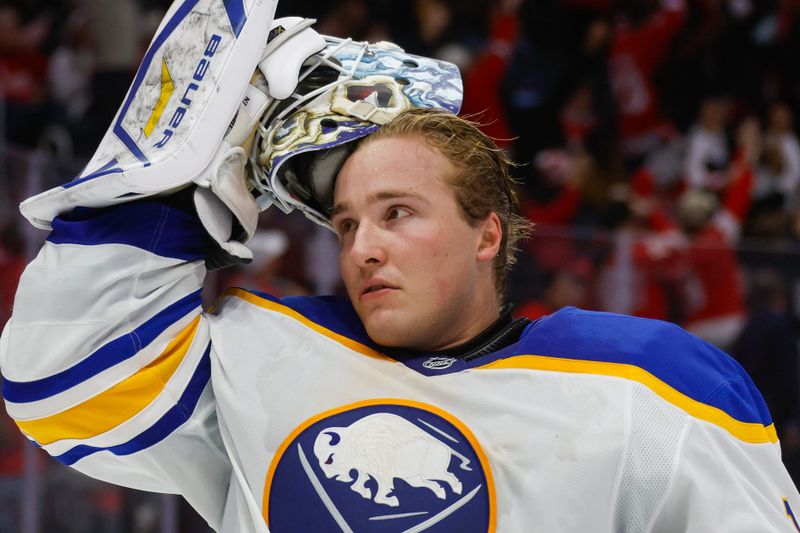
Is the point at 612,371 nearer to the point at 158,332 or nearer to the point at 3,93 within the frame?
the point at 158,332

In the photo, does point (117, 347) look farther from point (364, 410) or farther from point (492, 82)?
point (492, 82)

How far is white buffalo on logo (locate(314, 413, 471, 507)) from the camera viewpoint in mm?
1612

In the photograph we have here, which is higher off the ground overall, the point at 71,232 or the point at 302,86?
the point at 302,86

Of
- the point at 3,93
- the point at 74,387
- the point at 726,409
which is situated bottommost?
the point at 3,93

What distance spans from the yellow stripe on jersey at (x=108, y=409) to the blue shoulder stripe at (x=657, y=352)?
1.69 ft

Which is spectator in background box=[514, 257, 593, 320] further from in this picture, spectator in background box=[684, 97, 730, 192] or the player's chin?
the player's chin

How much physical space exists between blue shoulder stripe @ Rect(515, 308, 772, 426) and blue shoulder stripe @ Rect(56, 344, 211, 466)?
19.0 inches

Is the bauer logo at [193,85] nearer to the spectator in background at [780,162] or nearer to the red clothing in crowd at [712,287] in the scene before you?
the red clothing in crowd at [712,287]

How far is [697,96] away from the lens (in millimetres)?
5934

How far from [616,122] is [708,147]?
1.48 feet

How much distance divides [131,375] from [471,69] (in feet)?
13.0

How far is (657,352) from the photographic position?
166 cm

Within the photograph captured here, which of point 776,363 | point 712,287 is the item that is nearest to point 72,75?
point 712,287

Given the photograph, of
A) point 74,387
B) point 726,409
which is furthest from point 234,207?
point 726,409
